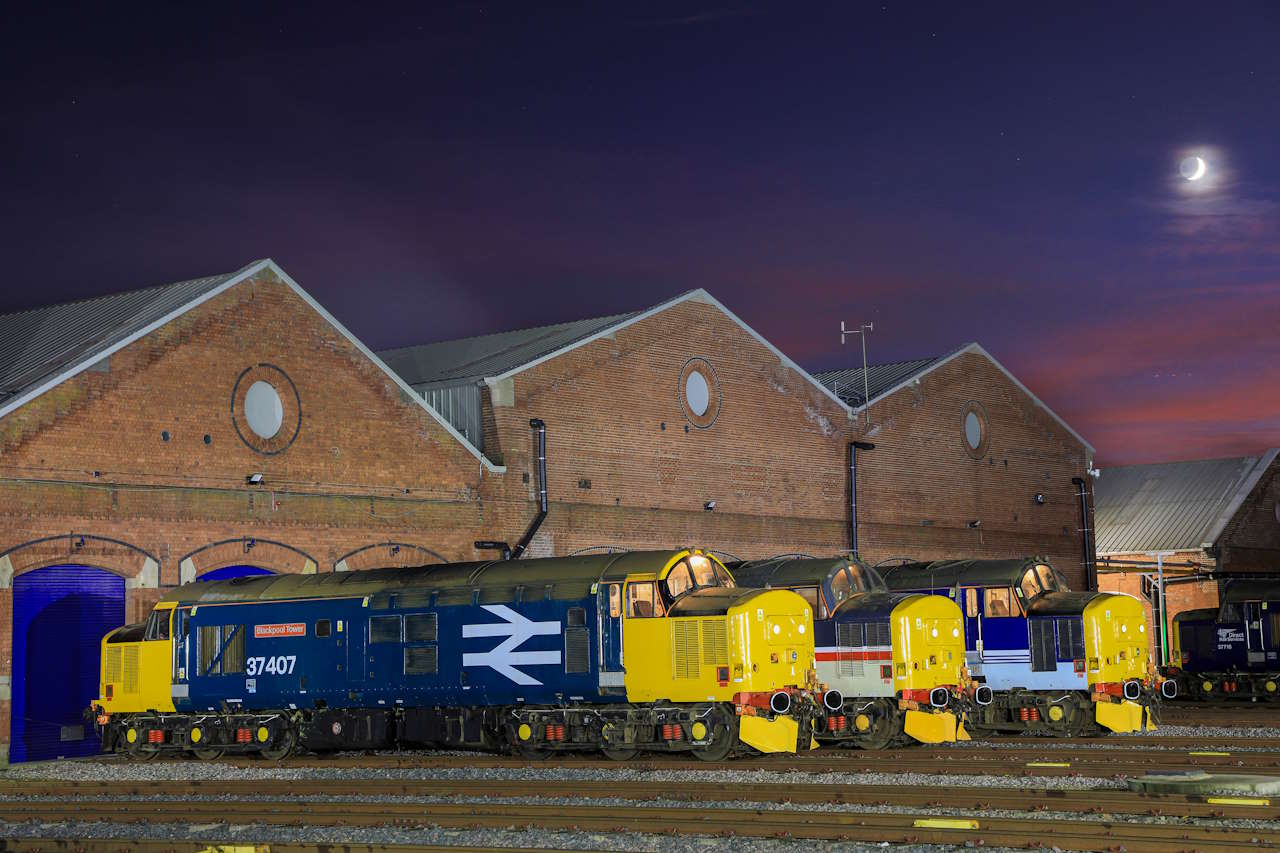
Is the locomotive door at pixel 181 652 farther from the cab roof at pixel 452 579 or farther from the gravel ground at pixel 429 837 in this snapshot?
the gravel ground at pixel 429 837

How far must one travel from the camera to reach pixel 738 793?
18562mm

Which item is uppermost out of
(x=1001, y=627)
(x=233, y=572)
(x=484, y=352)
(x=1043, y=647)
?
(x=484, y=352)

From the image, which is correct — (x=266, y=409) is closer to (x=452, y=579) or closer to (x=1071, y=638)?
(x=452, y=579)

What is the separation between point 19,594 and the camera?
1105 inches

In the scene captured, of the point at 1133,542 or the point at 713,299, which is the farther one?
the point at 1133,542

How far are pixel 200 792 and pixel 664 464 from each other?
21.7 metres

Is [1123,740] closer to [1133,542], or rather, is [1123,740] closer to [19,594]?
[19,594]

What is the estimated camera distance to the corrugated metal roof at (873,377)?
48906mm

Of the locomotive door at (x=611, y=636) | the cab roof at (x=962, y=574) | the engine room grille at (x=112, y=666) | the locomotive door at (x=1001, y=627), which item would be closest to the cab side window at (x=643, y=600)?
the locomotive door at (x=611, y=636)

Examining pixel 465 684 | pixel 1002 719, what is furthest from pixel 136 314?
pixel 1002 719

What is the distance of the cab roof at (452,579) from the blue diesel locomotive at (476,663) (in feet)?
0.12

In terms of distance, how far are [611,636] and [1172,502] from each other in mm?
47834

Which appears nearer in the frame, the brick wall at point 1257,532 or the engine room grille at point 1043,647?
the engine room grille at point 1043,647

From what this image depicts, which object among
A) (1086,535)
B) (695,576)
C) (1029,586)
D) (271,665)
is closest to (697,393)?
(1029,586)
